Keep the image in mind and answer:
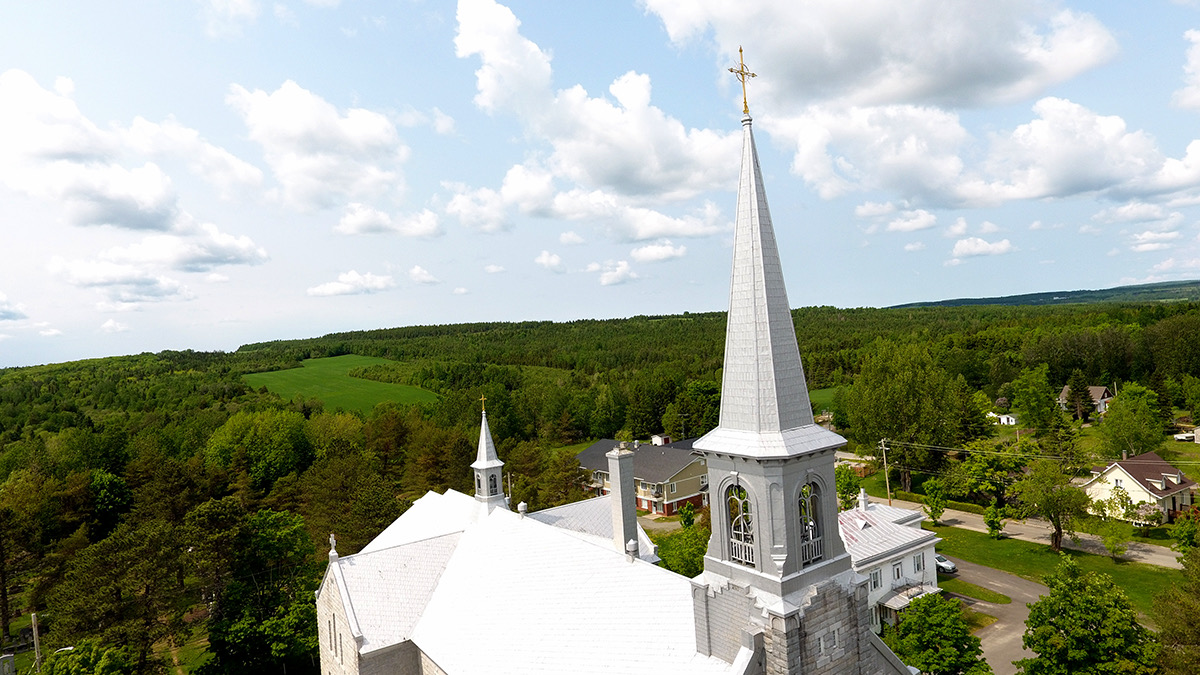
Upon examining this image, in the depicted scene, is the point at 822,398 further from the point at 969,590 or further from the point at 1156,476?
the point at 969,590

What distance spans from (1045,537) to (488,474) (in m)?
40.3

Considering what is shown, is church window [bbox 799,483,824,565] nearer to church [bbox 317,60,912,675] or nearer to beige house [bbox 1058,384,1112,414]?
church [bbox 317,60,912,675]

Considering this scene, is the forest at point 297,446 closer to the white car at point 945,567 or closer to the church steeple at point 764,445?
the white car at point 945,567

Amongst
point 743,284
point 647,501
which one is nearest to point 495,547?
point 743,284

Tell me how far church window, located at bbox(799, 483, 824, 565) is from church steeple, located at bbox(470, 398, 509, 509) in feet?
53.9

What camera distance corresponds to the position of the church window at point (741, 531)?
12.8 meters

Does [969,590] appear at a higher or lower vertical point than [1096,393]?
lower

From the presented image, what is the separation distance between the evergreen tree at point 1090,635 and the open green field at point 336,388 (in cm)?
7498

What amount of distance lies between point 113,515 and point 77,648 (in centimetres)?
3181

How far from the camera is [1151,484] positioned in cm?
4475

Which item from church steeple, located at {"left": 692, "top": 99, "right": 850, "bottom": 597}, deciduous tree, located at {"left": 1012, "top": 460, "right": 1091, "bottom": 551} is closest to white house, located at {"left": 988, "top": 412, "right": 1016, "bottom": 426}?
deciduous tree, located at {"left": 1012, "top": 460, "right": 1091, "bottom": 551}

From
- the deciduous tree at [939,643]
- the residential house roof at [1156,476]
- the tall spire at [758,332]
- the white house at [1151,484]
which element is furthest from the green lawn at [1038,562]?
the tall spire at [758,332]

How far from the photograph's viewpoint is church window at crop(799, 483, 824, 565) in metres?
12.7

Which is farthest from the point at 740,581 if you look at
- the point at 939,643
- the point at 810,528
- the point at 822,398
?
the point at 822,398
